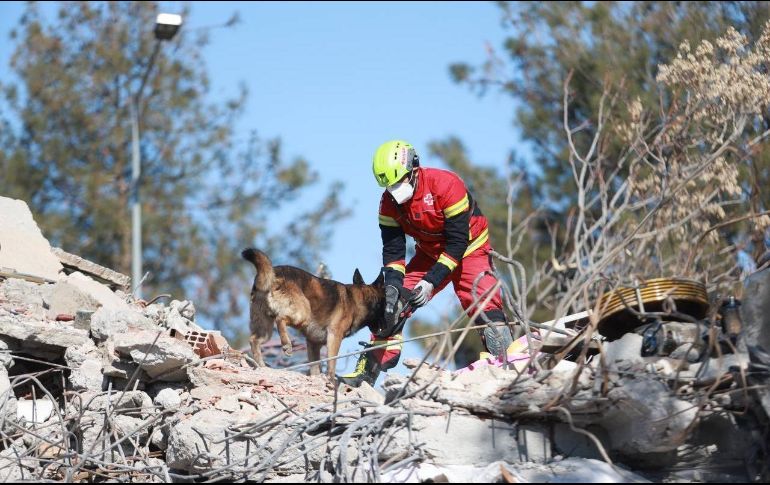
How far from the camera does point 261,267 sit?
10289mm

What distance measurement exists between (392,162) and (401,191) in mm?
254

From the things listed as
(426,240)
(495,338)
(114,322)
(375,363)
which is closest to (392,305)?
(375,363)

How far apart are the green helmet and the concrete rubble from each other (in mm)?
1713

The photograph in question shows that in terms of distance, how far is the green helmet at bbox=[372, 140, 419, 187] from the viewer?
8859 mm

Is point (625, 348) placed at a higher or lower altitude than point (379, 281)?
lower

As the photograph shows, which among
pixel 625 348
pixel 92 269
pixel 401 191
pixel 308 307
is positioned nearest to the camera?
pixel 625 348

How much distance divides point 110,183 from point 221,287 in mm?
3383

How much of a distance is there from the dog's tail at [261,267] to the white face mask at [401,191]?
1749 mm

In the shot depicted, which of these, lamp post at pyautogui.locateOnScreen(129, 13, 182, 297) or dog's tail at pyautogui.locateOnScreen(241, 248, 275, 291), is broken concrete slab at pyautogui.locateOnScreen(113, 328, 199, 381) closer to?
dog's tail at pyautogui.locateOnScreen(241, 248, 275, 291)

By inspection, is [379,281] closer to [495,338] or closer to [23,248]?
[495,338]

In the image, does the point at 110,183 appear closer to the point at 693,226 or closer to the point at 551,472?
the point at 693,226

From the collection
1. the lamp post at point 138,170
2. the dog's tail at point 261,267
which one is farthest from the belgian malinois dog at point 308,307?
the lamp post at point 138,170

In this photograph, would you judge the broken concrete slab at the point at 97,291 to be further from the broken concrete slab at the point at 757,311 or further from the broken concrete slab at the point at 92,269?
the broken concrete slab at the point at 757,311

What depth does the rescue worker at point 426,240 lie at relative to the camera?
891cm
